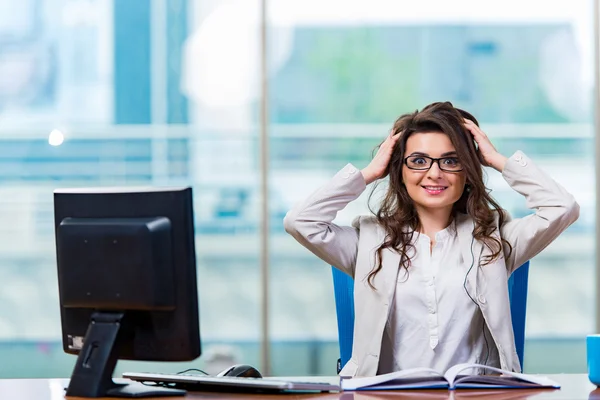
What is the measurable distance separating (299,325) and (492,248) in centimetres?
194

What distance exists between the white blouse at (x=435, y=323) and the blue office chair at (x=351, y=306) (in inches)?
5.0

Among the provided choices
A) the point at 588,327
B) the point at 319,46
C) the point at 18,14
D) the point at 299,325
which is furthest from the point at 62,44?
the point at 588,327

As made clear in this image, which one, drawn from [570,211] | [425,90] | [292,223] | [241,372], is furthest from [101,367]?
[425,90]

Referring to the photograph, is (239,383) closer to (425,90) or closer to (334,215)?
(334,215)

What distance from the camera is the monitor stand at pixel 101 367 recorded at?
73.4 inches

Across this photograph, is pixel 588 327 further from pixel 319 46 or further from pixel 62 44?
pixel 62 44

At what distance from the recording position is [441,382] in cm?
193

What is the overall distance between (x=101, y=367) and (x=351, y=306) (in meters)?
0.89

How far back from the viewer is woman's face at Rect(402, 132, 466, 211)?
2.43m

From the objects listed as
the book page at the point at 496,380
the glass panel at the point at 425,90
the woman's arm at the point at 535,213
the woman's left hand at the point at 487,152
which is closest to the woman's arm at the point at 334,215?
the woman's left hand at the point at 487,152

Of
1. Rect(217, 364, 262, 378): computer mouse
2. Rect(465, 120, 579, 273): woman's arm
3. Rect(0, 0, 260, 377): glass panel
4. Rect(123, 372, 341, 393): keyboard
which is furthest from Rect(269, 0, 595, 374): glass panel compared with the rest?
Rect(123, 372, 341, 393): keyboard

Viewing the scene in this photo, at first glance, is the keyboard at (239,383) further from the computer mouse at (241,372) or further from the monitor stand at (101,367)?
the computer mouse at (241,372)

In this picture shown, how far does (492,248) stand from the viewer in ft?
8.02

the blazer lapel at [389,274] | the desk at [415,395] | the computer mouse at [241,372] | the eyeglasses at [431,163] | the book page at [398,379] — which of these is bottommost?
the computer mouse at [241,372]
